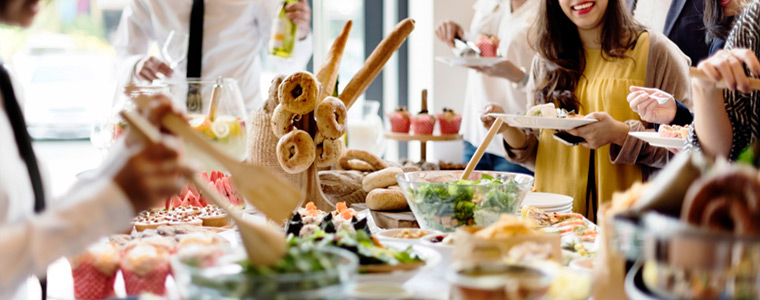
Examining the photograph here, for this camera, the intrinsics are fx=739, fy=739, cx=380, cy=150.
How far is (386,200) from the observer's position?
6.97ft

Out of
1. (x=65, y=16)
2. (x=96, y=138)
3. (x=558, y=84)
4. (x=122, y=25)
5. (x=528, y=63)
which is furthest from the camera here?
(x=65, y=16)

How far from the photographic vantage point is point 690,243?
2.46 ft

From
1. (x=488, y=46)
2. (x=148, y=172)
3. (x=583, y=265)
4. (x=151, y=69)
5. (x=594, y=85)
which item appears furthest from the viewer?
(x=488, y=46)

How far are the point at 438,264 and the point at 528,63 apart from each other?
3.00 m

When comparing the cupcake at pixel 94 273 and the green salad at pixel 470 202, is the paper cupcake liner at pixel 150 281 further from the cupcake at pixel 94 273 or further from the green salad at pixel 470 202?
the green salad at pixel 470 202

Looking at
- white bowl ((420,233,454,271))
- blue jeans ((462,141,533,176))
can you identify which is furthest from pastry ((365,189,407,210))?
blue jeans ((462,141,533,176))

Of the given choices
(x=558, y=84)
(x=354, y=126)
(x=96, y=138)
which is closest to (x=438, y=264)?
(x=96, y=138)

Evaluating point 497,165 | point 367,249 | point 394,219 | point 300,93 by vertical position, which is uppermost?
point 300,93

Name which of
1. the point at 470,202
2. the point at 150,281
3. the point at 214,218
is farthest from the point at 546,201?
the point at 150,281

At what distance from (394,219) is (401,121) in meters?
2.29

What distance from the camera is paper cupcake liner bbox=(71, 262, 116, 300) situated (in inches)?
53.2

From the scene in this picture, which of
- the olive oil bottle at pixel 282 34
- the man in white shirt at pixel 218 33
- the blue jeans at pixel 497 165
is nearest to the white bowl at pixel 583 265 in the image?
the olive oil bottle at pixel 282 34

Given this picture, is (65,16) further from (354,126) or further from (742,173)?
(742,173)

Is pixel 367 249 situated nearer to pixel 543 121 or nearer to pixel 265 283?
pixel 265 283
